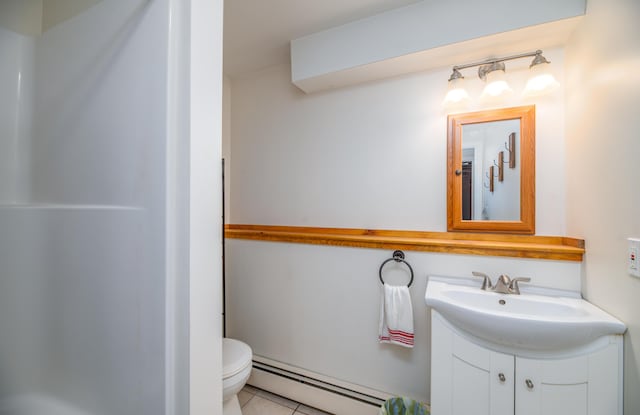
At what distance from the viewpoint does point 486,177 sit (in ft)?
4.76

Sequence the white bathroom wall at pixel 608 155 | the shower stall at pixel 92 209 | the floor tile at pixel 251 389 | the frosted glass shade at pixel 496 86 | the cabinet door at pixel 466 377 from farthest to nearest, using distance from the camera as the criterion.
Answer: the floor tile at pixel 251 389, the frosted glass shade at pixel 496 86, the cabinet door at pixel 466 377, the white bathroom wall at pixel 608 155, the shower stall at pixel 92 209

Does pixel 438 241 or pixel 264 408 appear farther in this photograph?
pixel 264 408

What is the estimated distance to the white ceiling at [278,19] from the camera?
1.43m

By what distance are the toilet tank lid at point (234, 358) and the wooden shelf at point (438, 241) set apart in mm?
718

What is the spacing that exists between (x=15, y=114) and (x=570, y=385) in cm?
259

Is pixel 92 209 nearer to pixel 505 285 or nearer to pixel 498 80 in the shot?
pixel 505 285

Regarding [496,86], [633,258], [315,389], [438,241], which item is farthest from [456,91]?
[315,389]

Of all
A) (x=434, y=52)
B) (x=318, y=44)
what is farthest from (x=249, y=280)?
(x=434, y=52)

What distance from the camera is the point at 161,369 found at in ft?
2.50

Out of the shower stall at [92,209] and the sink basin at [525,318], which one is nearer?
the shower stall at [92,209]

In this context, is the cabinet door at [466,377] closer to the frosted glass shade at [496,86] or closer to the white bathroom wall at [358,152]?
the white bathroom wall at [358,152]

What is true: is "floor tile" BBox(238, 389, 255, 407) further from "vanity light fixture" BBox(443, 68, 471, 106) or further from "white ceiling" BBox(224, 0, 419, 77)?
"white ceiling" BBox(224, 0, 419, 77)

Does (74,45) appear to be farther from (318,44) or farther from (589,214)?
(589,214)

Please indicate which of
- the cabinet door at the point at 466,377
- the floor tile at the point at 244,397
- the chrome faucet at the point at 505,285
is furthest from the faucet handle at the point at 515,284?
the floor tile at the point at 244,397
